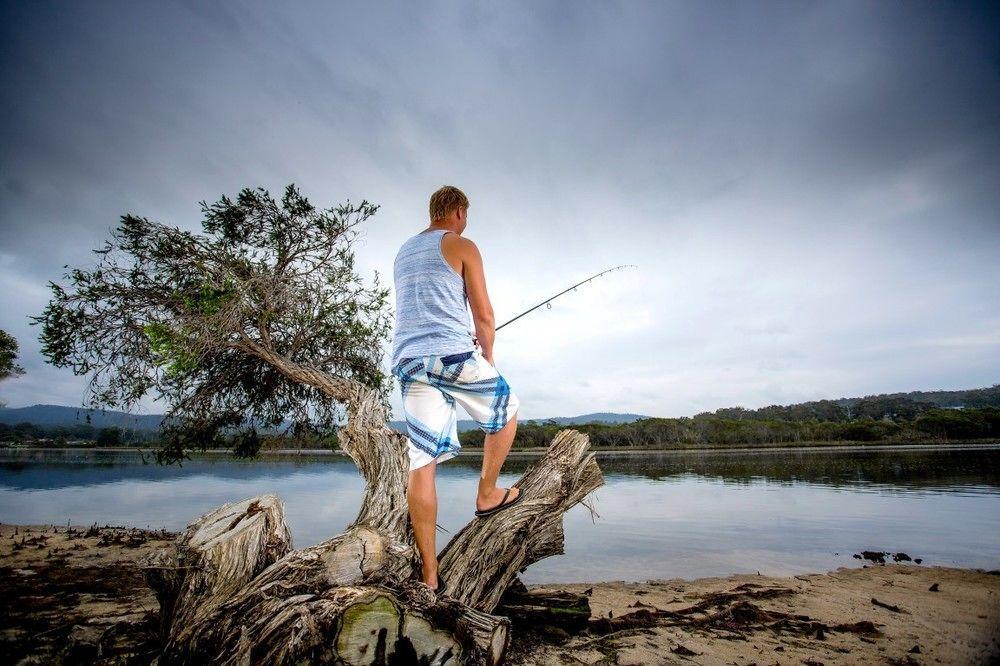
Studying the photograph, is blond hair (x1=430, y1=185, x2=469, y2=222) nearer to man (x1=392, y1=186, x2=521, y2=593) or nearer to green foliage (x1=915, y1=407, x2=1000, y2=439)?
man (x1=392, y1=186, x2=521, y2=593)

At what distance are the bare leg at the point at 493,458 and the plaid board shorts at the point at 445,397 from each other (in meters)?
0.06

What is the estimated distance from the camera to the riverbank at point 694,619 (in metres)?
3.35

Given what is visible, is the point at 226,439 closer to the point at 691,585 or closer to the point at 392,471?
the point at 392,471

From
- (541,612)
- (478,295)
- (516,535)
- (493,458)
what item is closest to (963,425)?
(541,612)

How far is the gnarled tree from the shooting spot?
7.22 ft

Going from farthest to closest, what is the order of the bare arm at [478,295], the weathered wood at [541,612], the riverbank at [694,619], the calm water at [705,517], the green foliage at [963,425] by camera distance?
the green foliage at [963,425] → the calm water at [705,517] → the weathered wood at [541,612] → the riverbank at [694,619] → the bare arm at [478,295]

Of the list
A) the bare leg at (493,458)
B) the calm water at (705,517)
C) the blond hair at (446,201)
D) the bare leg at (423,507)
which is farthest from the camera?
the calm water at (705,517)

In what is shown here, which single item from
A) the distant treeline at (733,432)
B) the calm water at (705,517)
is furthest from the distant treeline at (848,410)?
the calm water at (705,517)

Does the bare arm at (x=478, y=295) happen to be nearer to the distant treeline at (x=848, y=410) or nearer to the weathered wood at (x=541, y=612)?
the weathered wood at (x=541, y=612)

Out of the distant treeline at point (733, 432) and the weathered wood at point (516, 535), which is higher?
the weathered wood at point (516, 535)

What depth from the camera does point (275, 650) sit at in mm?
2098

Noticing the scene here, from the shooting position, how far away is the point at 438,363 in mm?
2588

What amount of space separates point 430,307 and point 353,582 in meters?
1.74

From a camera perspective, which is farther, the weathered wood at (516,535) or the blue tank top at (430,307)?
the weathered wood at (516,535)
